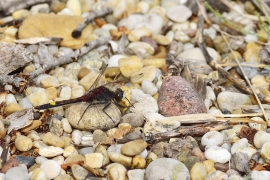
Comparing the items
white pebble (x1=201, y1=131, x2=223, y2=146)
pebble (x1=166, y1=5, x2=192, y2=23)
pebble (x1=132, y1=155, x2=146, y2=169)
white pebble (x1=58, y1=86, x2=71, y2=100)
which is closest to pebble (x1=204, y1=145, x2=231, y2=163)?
white pebble (x1=201, y1=131, x2=223, y2=146)

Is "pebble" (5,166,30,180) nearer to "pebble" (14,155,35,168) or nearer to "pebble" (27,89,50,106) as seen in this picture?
"pebble" (14,155,35,168)

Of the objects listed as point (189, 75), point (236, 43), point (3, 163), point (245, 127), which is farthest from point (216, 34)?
point (3, 163)

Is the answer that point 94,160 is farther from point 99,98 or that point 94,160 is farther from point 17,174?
point 99,98

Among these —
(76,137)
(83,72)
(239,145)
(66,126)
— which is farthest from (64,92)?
(239,145)

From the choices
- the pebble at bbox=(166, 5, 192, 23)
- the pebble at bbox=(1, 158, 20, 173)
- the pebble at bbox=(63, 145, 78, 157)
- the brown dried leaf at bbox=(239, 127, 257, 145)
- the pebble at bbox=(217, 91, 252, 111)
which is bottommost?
the pebble at bbox=(217, 91, 252, 111)

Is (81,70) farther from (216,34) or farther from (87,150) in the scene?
(216,34)

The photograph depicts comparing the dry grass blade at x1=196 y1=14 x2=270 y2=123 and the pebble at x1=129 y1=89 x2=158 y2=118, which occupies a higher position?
the pebble at x1=129 y1=89 x2=158 y2=118

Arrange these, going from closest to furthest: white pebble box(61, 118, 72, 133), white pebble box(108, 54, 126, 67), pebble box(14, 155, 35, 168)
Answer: pebble box(14, 155, 35, 168)
white pebble box(61, 118, 72, 133)
white pebble box(108, 54, 126, 67)

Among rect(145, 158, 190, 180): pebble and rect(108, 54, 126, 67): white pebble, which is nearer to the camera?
rect(145, 158, 190, 180): pebble
